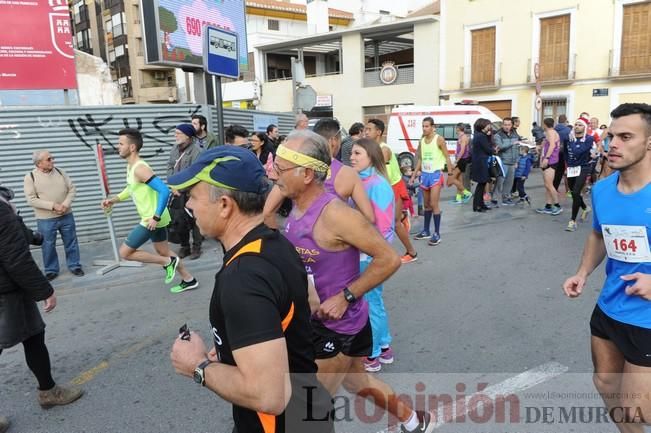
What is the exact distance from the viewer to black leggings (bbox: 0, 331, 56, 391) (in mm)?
3027

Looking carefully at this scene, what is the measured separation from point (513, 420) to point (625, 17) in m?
24.3

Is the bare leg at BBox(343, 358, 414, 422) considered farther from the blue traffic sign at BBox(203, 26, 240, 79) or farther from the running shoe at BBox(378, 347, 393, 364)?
the blue traffic sign at BBox(203, 26, 240, 79)

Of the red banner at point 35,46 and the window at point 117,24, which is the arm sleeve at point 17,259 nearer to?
the red banner at point 35,46

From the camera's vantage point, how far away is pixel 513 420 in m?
2.85

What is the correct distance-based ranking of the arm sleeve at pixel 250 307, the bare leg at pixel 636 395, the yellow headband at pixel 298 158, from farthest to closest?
the yellow headband at pixel 298 158 → the bare leg at pixel 636 395 → the arm sleeve at pixel 250 307

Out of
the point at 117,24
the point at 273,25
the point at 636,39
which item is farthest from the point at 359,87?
the point at 117,24

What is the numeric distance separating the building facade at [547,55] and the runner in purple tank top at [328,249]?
20.5m

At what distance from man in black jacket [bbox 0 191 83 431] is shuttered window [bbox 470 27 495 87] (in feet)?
83.8

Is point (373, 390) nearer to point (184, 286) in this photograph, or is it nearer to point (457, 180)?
point (184, 286)

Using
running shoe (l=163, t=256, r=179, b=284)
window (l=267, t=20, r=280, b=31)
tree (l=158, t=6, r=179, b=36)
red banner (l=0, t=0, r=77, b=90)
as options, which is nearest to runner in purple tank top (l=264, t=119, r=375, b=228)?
running shoe (l=163, t=256, r=179, b=284)

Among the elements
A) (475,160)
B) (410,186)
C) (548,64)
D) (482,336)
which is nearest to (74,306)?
(482,336)

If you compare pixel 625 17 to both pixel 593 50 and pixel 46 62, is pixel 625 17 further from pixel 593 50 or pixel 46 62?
pixel 46 62

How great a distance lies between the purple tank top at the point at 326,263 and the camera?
2.29m

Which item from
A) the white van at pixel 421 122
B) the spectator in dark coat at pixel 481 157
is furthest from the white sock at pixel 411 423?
the white van at pixel 421 122
